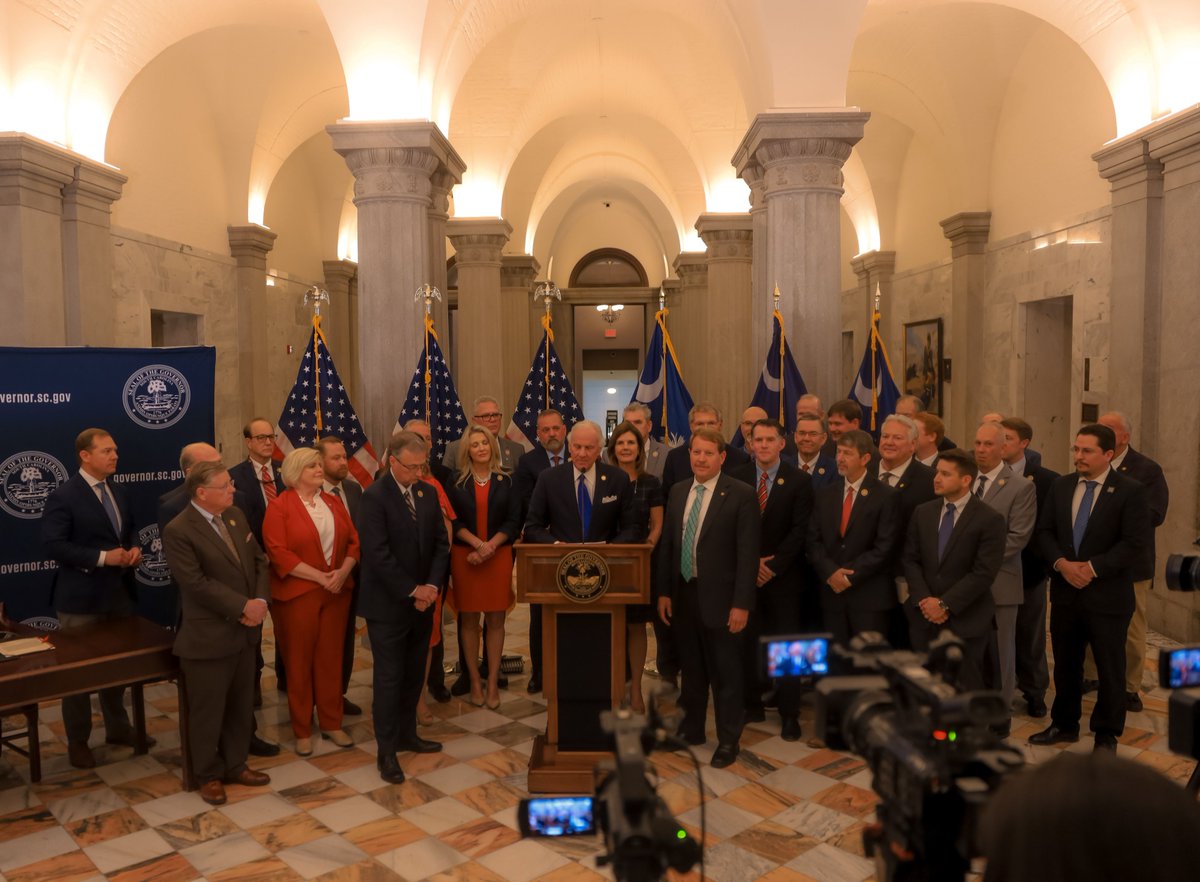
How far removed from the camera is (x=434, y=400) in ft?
23.8

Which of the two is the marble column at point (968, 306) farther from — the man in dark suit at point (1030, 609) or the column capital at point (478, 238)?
the man in dark suit at point (1030, 609)

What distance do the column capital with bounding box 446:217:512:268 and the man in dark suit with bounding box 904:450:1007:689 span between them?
31.6ft

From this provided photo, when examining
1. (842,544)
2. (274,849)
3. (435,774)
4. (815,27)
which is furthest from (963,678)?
(815,27)

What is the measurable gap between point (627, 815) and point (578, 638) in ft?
9.49

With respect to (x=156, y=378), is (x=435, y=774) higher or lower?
lower

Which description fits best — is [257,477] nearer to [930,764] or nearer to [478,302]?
[930,764]

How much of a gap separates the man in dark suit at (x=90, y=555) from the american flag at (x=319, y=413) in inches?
64.5

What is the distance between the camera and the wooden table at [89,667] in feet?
13.6

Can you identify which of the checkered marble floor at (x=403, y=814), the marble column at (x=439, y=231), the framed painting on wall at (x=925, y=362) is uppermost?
the marble column at (x=439, y=231)

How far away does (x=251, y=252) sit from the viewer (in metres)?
12.7

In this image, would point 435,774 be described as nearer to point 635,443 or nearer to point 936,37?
point 635,443


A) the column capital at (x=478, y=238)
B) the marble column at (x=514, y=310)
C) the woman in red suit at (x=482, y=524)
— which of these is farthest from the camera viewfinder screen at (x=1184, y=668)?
the marble column at (x=514, y=310)

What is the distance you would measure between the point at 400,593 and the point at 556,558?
0.92 metres

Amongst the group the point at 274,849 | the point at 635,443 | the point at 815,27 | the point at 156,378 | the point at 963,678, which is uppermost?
the point at 815,27
